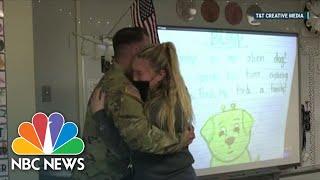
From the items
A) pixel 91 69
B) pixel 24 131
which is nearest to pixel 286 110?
pixel 91 69

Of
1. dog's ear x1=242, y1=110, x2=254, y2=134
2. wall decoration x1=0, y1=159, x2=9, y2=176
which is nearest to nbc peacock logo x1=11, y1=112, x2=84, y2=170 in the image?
wall decoration x1=0, y1=159, x2=9, y2=176

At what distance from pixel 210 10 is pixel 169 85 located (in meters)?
1.87

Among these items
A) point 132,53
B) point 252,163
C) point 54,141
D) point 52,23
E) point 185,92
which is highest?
point 52,23

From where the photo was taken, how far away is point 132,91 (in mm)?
2115

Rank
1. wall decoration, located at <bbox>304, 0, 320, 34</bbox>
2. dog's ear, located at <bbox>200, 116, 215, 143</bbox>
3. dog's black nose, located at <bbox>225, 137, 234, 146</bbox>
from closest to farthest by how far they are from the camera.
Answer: dog's ear, located at <bbox>200, 116, 215, 143</bbox>
dog's black nose, located at <bbox>225, 137, 234, 146</bbox>
wall decoration, located at <bbox>304, 0, 320, 34</bbox>

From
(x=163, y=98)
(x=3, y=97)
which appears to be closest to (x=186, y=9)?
(x=3, y=97)

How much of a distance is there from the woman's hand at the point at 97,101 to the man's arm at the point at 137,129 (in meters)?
0.06

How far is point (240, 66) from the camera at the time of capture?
157 inches

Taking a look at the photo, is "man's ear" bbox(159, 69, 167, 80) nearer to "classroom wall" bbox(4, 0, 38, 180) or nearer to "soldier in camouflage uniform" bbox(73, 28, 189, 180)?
"soldier in camouflage uniform" bbox(73, 28, 189, 180)

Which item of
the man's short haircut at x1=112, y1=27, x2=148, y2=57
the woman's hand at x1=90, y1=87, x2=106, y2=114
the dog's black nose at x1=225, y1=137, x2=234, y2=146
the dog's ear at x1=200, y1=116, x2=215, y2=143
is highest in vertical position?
the man's short haircut at x1=112, y1=27, x2=148, y2=57

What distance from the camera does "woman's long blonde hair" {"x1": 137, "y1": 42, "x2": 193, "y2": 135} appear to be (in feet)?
6.85

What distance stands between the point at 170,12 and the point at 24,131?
4.95 feet

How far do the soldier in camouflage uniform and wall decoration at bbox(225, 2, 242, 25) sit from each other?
1819 millimetres

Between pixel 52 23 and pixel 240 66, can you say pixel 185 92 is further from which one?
pixel 240 66
